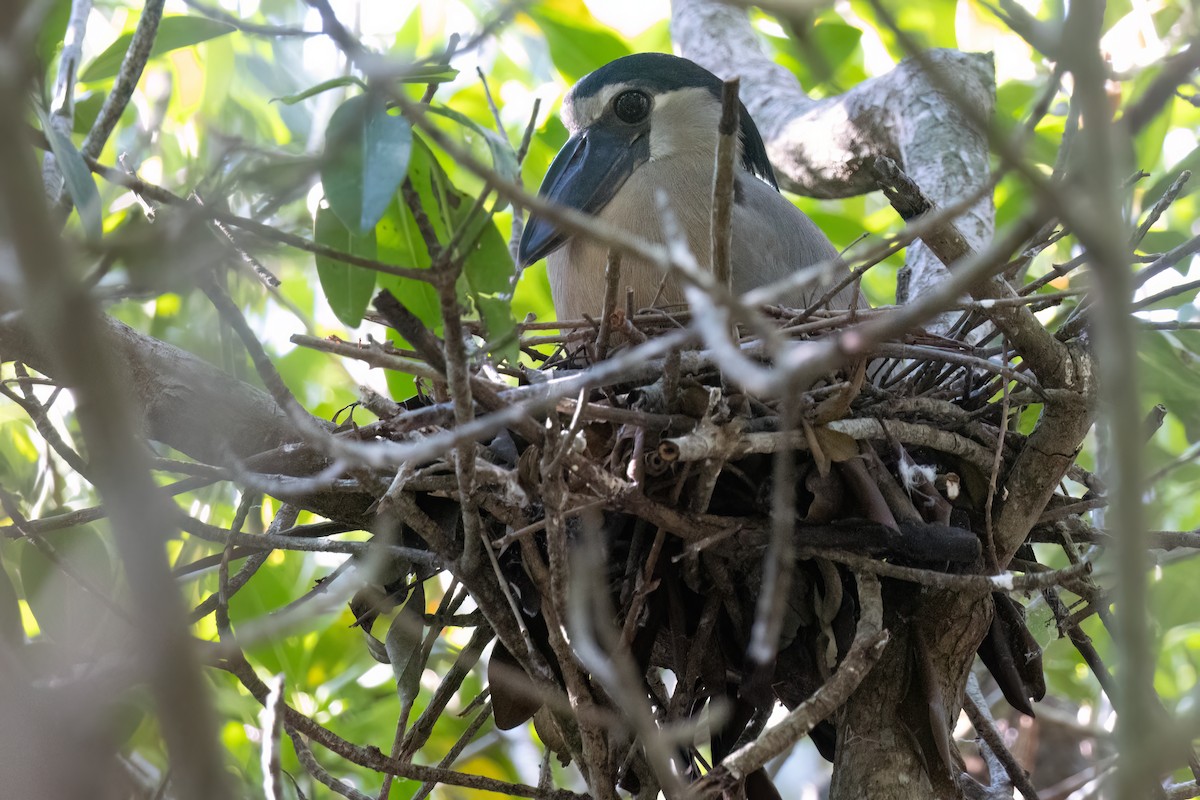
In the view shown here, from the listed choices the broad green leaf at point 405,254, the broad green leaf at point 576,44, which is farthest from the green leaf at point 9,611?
the broad green leaf at point 576,44

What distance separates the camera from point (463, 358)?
1037 mm

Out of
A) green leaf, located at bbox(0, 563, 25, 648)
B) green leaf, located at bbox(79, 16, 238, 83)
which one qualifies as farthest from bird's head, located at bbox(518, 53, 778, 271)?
green leaf, located at bbox(0, 563, 25, 648)

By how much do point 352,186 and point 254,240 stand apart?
17 centimetres

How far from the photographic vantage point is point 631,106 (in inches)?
89.6

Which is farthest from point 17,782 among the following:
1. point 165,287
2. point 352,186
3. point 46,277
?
point 46,277

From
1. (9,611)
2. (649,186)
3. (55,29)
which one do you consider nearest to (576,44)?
(649,186)

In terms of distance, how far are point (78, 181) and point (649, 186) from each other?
1.12 m

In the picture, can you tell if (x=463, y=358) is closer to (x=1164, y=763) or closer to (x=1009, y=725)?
(x=1164, y=763)

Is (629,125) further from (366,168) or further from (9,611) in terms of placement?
(9,611)

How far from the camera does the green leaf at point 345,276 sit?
1.41 meters

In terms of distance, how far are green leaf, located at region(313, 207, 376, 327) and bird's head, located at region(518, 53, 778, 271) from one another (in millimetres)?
649

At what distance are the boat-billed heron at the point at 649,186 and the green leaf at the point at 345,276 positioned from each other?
0.55 m

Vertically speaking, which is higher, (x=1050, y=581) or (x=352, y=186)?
(x=352, y=186)

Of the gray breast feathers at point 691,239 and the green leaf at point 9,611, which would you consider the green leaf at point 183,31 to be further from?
the green leaf at point 9,611
